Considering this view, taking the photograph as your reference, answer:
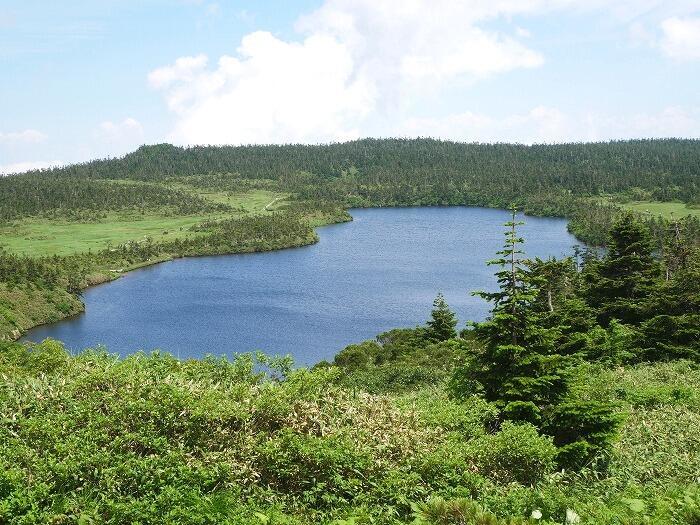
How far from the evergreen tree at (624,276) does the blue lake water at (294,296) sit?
33314 mm

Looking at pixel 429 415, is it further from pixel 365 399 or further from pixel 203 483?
pixel 203 483

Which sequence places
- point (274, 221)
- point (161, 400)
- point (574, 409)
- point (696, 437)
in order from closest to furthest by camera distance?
point (161, 400), point (696, 437), point (574, 409), point (274, 221)

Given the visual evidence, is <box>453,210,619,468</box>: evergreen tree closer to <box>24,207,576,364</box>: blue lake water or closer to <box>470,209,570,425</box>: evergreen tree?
<box>470,209,570,425</box>: evergreen tree

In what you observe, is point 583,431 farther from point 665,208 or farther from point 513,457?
point 665,208

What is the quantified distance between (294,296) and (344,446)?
9399 cm

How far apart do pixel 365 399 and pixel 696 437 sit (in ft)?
31.5

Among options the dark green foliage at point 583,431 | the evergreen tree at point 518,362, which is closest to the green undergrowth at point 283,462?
the dark green foliage at point 583,431

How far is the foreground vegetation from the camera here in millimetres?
11352

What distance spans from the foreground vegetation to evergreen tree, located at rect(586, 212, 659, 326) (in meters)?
22.4

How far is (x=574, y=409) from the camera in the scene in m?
19.0

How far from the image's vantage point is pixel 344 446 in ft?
45.5

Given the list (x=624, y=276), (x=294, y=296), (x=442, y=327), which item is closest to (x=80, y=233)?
(x=294, y=296)

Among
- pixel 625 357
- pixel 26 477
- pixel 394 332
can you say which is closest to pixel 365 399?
pixel 26 477

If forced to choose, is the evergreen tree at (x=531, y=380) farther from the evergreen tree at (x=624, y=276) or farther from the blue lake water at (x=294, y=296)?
the blue lake water at (x=294, y=296)
